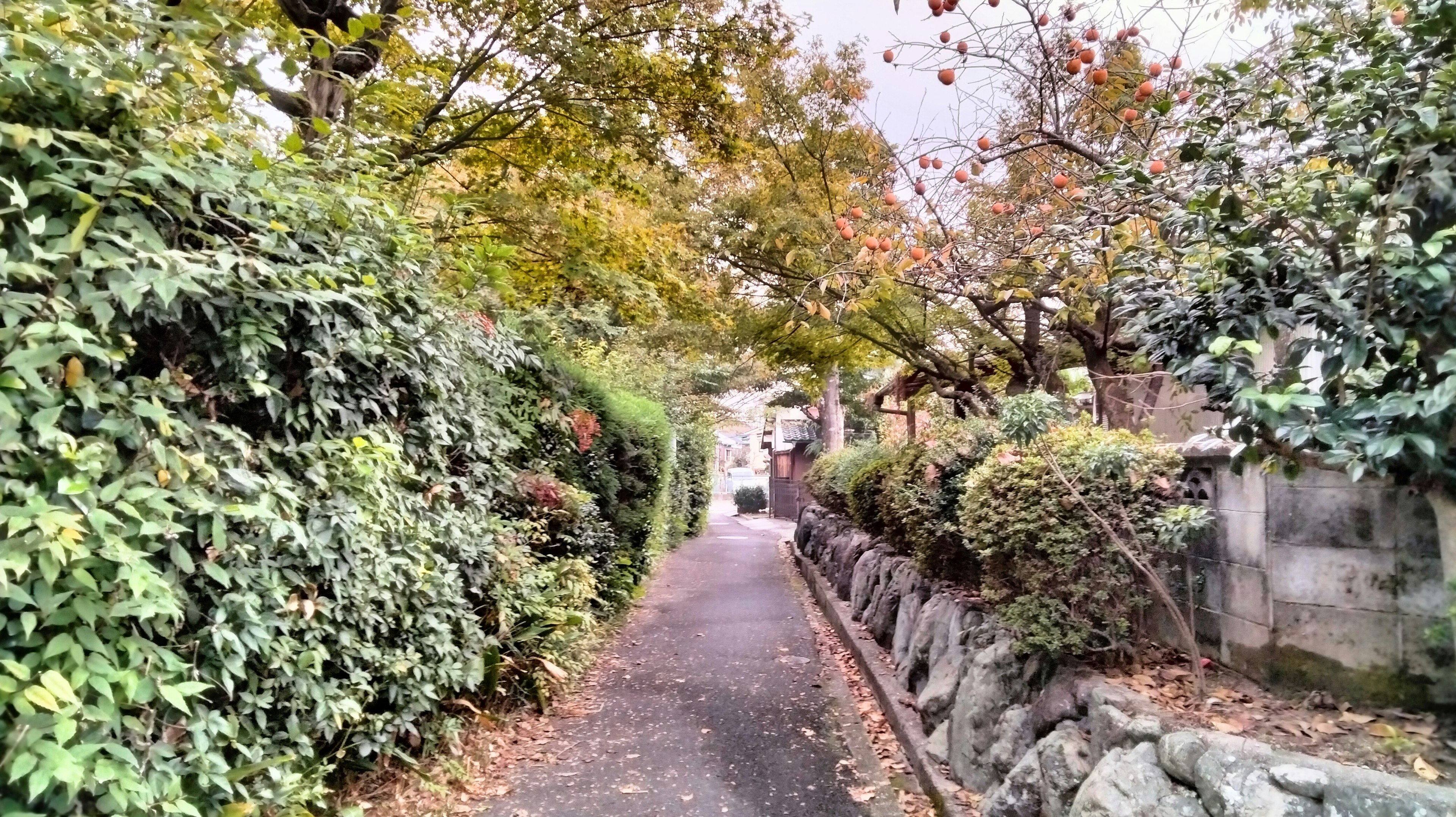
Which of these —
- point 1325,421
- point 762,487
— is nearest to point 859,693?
point 1325,421

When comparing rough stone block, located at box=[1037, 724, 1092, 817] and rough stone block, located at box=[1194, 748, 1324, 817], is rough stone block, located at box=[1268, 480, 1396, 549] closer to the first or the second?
rough stone block, located at box=[1194, 748, 1324, 817]

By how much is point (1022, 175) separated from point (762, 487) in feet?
94.2

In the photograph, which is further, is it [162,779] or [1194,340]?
[1194,340]

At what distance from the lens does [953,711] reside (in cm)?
439

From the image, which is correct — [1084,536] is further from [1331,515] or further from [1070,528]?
[1331,515]

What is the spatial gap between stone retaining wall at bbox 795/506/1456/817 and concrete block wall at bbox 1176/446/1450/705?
61 centimetres

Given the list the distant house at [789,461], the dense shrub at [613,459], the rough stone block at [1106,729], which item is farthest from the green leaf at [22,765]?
the distant house at [789,461]

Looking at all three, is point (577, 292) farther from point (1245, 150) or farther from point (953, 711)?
point (1245, 150)

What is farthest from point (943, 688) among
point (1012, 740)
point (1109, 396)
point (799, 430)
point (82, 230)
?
point (799, 430)

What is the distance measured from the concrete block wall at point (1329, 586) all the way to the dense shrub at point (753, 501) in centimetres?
3048

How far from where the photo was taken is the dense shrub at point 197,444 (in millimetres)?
1758

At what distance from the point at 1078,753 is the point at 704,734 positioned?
2884 mm

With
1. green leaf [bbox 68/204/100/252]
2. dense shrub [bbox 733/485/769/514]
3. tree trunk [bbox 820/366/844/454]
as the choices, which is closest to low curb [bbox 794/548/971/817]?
green leaf [bbox 68/204/100/252]

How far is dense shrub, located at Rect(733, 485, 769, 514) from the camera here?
111ft
